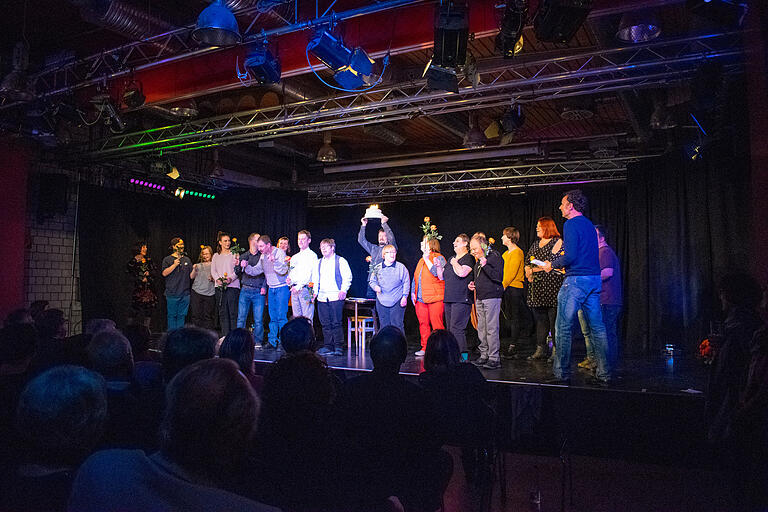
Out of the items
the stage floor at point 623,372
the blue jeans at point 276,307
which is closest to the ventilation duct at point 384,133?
the blue jeans at point 276,307

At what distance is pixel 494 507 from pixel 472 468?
386 millimetres

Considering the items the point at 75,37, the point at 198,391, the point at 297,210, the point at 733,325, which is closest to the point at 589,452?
the point at 733,325

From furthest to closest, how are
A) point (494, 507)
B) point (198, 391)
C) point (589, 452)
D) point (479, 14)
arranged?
1. point (479, 14)
2. point (589, 452)
3. point (494, 507)
4. point (198, 391)

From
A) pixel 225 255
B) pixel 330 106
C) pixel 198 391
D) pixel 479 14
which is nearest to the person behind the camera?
pixel 198 391

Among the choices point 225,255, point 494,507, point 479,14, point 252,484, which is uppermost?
point 479,14

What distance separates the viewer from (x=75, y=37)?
6129 mm

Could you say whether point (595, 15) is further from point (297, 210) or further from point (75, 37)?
point (297, 210)

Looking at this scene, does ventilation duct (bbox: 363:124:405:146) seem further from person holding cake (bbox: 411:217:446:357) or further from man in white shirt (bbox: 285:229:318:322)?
person holding cake (bbox: 411:217:446:357)

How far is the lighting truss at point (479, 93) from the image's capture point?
520cm

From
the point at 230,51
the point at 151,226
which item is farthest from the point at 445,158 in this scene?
the point at 151,226

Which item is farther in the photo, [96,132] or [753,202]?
[96,132]

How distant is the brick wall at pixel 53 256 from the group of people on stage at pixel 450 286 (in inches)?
44.8

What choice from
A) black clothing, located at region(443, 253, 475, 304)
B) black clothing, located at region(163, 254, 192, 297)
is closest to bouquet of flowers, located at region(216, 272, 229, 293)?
black clothing, located at region(163, 254, 192, 297)

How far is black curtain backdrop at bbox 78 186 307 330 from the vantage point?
9688 millimetres
